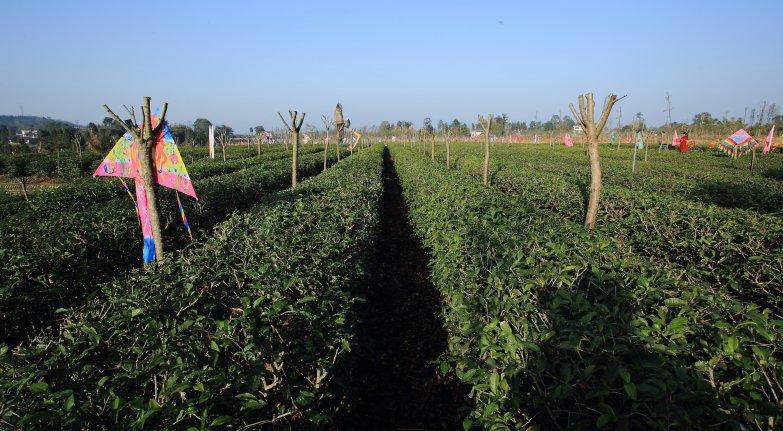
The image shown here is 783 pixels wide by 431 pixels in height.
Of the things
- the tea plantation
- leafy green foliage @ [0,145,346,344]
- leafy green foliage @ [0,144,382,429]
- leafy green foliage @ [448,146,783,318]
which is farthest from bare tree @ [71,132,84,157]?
leafy green foliage @ [448,146,783,318]

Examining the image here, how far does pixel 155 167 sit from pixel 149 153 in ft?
0.69

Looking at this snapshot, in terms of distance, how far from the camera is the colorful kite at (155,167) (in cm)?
394

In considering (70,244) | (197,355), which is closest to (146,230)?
(70,244)

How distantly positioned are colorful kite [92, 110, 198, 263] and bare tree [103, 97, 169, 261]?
0.09m

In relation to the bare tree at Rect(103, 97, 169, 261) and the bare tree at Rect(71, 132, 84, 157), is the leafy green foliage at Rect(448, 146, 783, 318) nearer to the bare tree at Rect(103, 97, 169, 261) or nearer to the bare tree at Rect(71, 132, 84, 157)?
the bare tree at Rect(103, 97, 169, 261)

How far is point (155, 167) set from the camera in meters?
4.03

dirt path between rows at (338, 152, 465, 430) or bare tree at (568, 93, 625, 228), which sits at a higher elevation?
bare tree at (568, 93, 625, 228)

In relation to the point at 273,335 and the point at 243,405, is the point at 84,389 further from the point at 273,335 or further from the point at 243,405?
the point at 273,335

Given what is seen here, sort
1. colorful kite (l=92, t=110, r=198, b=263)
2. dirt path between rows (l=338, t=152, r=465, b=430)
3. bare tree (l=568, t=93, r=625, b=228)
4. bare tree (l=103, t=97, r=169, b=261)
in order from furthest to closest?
bare tree (l=568, t=93, r=625, b=228) → colorful kite (l=92, t=110, r=198, b=263) → bare tree (l=103, t=97, r=169, b=261) → dirt path between rows (l=338, t=152, r=465, b=430)

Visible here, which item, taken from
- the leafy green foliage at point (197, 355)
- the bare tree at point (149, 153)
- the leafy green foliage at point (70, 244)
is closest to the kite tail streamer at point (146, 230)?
the bare tree at point (149, 153)

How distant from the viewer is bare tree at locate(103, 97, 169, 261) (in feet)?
12.4

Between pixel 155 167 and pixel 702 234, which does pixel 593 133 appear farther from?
pixel 155 167

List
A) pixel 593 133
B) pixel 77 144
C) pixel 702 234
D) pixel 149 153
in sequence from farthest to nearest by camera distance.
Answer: pixel 77 144
pixel 593 133
pixel 702 234
pixel 149 153

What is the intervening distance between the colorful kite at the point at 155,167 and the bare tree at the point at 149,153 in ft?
0.28
